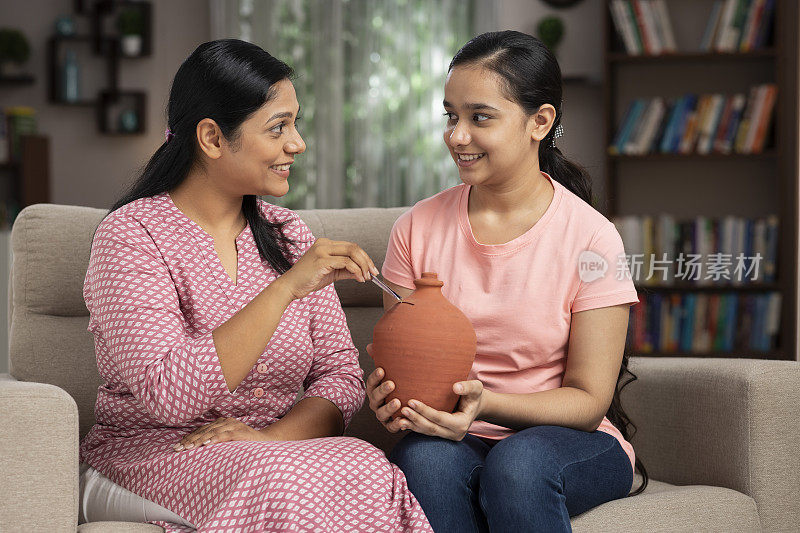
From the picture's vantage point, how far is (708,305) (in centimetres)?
398

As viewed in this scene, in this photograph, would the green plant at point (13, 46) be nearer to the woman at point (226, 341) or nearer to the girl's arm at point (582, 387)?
the woman at point (226, 341)

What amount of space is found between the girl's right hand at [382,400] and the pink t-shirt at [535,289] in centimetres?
23

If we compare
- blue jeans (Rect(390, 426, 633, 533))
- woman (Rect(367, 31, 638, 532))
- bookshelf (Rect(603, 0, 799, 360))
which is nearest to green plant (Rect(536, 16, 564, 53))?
bookshelf (Rect(603, 0, 799, 360))

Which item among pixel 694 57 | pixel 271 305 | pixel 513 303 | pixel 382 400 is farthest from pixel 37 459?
pixel 694 57

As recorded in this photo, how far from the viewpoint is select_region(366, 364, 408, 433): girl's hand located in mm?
1393

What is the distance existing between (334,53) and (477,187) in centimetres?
343

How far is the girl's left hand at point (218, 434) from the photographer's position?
1.49 meters

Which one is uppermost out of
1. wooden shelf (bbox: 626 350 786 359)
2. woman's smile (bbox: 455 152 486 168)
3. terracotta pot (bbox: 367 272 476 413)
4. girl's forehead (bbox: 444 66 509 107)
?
girl's forehead (bbox: 444 66 509 107)

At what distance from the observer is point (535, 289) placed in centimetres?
158

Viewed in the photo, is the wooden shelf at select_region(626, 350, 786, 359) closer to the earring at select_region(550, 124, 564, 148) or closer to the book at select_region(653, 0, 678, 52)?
the book at select_region(653, 0, 678, 52)

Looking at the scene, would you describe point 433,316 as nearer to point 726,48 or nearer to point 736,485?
point 736,485

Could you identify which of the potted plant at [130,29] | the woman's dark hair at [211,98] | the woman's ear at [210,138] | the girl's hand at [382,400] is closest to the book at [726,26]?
the woman's dark hair at [211,98]

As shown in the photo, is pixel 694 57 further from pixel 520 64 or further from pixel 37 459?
pixel 37 459

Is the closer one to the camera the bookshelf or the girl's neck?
the girl's neck
